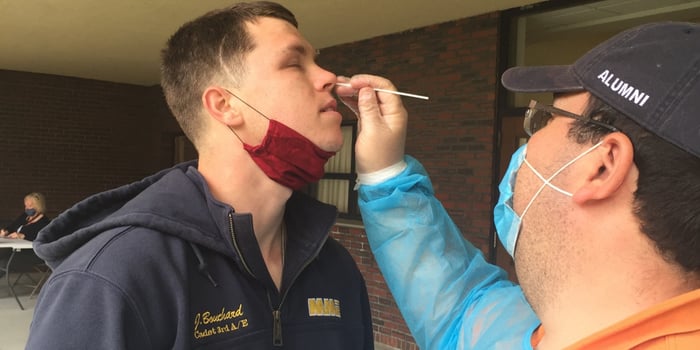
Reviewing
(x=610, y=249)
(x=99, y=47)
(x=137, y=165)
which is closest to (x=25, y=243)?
(x=99, y=47)

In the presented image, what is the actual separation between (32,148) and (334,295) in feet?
30.2

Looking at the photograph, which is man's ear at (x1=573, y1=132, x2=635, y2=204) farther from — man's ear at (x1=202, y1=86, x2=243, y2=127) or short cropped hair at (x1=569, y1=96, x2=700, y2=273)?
man's ear at (x1=202, y1=86, x2=243, y2=127)

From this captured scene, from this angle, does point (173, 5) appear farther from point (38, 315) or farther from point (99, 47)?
point (38, 315)

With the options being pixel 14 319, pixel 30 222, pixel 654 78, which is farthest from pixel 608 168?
pixel 30 222

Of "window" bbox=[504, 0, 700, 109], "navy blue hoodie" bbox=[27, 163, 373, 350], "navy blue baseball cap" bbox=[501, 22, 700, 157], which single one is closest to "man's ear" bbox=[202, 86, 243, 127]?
"navy blue hoodie" bbox=[27, 163, 373, 350]

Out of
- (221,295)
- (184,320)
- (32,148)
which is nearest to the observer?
(184,320)

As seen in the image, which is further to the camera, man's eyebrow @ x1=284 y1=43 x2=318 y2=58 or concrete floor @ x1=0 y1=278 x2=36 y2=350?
concrete floor @ x1=0 y1=278 x2=36 y2=350

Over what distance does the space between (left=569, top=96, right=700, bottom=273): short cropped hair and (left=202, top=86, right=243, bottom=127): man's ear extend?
3.14 ft

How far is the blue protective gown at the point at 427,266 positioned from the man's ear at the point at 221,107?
0.47 meters

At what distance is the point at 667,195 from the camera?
1023 millimetres

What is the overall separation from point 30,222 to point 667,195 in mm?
8270

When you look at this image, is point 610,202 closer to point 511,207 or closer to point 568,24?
point 511,207

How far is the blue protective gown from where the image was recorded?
5.31 feet

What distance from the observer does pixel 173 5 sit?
5.19 m
